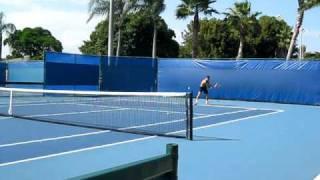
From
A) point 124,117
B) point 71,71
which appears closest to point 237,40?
point 71,71

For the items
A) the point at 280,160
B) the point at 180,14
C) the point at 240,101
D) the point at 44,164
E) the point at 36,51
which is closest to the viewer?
the point at 44,164

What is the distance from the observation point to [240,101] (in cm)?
2444

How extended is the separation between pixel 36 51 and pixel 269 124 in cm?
7453

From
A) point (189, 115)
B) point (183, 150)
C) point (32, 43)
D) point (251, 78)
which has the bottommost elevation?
point (183, 150)

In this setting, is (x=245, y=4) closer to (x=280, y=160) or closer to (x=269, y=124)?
(x=269, y=124)

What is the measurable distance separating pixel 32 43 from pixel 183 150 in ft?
256

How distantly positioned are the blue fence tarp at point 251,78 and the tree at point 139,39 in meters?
22.9

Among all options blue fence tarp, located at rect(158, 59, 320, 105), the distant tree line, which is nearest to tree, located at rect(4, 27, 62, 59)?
the distant tree line

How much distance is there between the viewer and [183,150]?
876 cm

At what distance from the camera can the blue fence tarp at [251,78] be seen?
74.4 feet

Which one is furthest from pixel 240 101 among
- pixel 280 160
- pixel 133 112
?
pixel 280 160

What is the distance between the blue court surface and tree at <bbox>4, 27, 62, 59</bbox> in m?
70.8

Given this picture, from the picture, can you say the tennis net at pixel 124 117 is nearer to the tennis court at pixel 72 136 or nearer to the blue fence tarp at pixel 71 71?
the tennis court at pixel 72 136

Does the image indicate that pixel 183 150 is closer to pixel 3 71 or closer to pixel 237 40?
pixel 3 71
